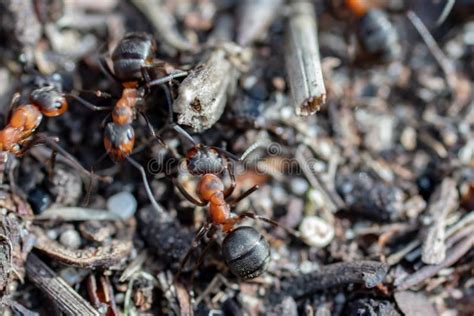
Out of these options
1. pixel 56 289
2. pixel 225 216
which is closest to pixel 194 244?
pixel 225 216

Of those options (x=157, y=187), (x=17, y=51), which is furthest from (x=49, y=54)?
(x=157, y=187)

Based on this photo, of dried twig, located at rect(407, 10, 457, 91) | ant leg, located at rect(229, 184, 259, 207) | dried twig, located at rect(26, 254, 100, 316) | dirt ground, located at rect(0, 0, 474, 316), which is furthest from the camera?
dried twig, located at rect(407, 10, 457, 91)

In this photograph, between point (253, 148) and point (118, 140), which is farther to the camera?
point (253, 148)

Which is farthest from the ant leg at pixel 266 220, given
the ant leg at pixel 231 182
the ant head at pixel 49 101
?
the ant head at pixel 49 101

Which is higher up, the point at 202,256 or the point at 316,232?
the point at 316,232

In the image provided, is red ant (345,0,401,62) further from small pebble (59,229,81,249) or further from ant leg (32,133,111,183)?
small pebble (59,229,81,249)

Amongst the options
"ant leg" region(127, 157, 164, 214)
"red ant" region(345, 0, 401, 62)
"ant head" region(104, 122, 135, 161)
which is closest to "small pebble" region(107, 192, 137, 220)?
"ant leg" region(127, 157, 164, 214)

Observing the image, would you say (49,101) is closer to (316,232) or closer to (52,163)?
(52,163)
